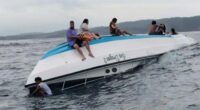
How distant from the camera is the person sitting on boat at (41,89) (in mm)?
17892

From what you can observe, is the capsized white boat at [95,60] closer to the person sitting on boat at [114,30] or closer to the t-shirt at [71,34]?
the t-shirt at [71,34]

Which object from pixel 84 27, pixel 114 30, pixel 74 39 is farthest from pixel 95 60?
pixel 114 30

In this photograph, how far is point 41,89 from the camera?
60.0 ft

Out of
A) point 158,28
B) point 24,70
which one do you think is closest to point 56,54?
point 158,28

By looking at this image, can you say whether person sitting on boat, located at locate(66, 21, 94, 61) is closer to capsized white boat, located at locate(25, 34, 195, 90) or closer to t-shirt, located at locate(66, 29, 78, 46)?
t-shirt, located at locate(66, 29, 78, 46)

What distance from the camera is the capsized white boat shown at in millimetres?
18578

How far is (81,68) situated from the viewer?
62.1 feet

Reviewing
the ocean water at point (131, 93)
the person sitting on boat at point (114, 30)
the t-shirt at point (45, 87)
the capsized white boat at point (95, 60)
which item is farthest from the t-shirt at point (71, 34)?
the person sitting on boat at point (114, 30)

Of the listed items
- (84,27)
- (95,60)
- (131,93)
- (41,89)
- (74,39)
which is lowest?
(131,93)

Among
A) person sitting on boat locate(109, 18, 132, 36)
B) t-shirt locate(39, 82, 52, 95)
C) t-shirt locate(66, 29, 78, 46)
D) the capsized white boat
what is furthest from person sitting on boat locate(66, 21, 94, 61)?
person sitting on boat locate(109, 18, 132, 36)

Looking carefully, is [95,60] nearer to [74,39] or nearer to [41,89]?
[74,39]

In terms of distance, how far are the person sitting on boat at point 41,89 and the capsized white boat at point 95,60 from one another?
A: 307 millimetres

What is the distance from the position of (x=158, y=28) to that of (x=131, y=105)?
1174cm

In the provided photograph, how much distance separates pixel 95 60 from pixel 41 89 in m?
2.64
